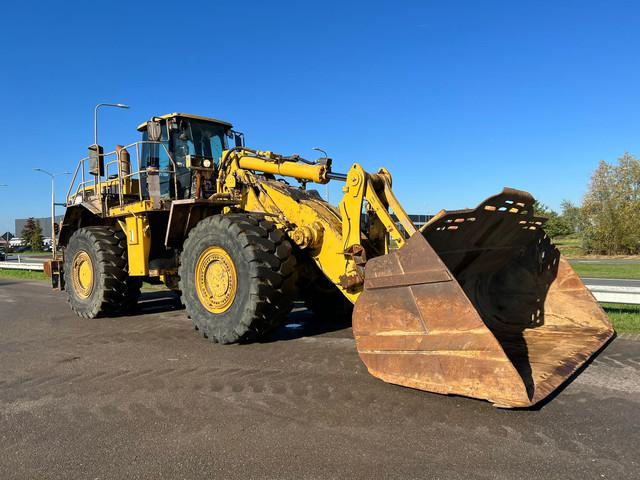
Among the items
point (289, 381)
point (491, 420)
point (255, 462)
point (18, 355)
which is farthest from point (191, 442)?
point (18, 355)

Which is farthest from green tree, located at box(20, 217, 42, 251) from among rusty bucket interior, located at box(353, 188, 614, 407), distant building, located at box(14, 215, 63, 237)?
rusty bucket interior, located at box(353, 188, 614, 407)

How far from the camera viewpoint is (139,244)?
8.05m

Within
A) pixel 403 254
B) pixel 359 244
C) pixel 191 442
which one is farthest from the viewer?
pixel 359 244

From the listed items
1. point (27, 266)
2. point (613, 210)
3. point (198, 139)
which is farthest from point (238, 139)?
point (613, 210)

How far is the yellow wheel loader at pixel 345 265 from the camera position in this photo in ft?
13.3

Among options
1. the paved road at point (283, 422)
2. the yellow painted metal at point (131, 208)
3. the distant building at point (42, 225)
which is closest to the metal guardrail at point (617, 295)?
the paved road at point (283, 422)

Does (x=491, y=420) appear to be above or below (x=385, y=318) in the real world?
below

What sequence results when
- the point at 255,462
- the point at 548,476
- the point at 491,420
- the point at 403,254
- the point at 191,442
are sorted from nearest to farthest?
the point at 548,476, the point at 255,462, the point at 191,442, the point at 491,420, the point at 403,254

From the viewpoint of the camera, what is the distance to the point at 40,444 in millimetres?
3412

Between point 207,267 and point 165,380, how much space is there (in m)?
1.85

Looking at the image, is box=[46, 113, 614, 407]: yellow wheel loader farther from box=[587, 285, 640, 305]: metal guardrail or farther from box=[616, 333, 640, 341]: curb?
box=[587, 285, 640, 305]: metal guardrail

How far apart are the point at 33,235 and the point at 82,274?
68.5 meters

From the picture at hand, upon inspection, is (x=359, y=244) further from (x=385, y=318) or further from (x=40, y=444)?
(x=40, y=444)

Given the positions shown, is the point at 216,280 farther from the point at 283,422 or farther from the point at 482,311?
the point at 482,311
